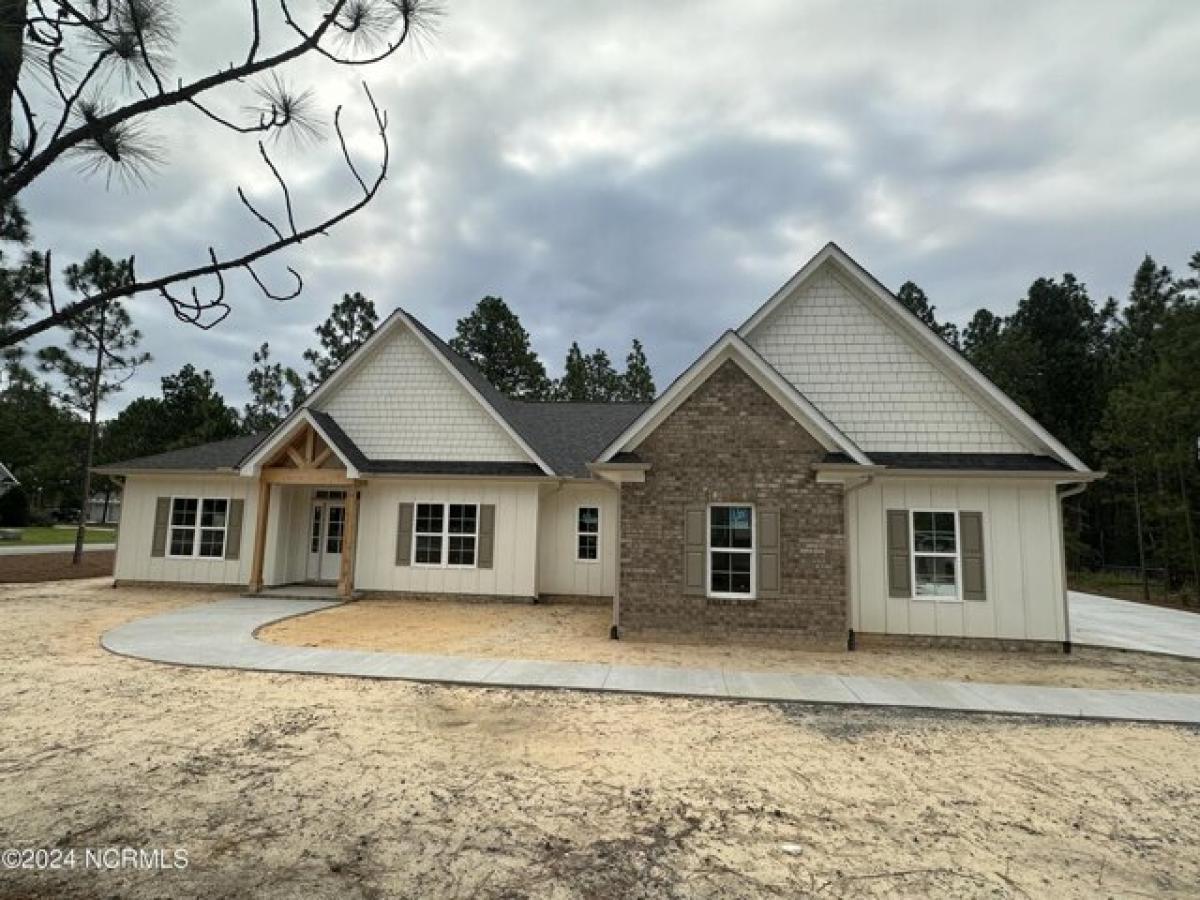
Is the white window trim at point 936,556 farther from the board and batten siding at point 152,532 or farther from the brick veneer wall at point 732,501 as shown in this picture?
the board and batten siding at point 152,532

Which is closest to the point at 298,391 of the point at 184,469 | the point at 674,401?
the point at 184,469

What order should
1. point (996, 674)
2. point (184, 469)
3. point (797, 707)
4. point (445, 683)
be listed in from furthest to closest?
point (184, 469), point (996, 674), point (445, 683), point (797, 707)

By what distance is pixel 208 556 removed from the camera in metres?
15.9

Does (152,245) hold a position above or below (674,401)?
below

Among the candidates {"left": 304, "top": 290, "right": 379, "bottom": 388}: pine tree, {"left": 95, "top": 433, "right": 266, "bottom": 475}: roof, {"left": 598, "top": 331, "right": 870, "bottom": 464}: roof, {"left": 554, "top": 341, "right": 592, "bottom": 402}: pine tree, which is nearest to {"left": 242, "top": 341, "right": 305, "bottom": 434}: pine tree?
{"left": 304, "top": 290, "right": 379, "bottom": 388}: pine tree

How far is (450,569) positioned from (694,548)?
22.6ft

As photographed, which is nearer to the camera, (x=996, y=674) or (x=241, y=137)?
(x=241, y=137)

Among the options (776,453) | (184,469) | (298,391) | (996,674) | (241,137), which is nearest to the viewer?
(241,137)

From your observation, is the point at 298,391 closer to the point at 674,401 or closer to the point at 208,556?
the point at 208,556

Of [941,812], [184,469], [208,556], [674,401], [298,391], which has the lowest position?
[941,812]

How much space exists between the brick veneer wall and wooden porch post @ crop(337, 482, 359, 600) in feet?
24.3

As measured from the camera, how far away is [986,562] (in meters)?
11.0

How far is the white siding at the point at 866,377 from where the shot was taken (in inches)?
465

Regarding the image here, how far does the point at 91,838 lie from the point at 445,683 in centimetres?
413
